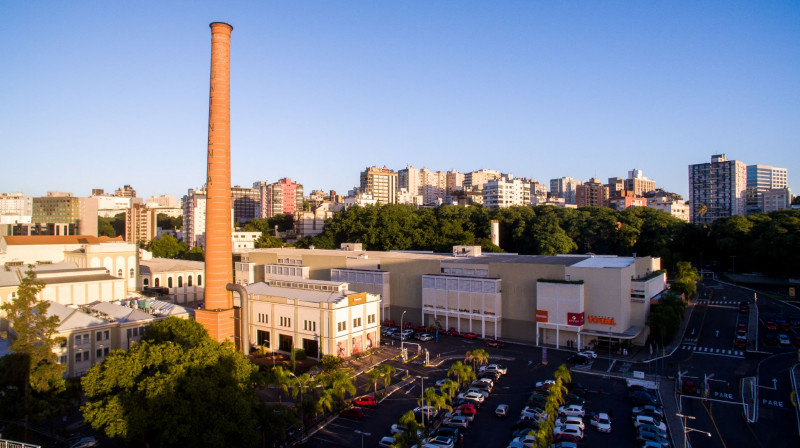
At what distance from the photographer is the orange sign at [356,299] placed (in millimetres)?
37031

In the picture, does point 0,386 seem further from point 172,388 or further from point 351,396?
point 351,396

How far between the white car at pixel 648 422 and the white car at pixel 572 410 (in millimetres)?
2461

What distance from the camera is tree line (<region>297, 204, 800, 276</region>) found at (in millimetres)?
64562

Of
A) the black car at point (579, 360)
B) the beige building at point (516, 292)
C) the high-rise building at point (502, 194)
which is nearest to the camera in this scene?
the black car at point (579, 360)

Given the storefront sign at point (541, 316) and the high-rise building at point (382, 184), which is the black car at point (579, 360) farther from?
the high-rise building at point (382, 184)

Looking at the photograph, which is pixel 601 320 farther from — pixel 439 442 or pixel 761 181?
pixel 761 181

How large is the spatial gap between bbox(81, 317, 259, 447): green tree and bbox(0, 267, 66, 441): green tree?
339 centimetres

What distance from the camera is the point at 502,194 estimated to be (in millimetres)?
117625

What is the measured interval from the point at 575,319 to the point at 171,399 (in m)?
28.6

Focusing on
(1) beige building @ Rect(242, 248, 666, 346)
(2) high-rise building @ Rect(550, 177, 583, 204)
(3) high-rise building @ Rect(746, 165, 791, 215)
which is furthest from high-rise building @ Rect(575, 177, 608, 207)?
(1) beige building @ Rect(242, 248, 666, 346)

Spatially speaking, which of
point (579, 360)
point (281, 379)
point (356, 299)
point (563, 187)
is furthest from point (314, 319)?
point (563, 187)

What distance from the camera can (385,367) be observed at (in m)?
28.9

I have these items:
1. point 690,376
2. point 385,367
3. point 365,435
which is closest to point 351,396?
point 385,367

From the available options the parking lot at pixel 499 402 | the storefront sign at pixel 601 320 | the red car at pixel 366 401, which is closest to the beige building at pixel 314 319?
the parking lot at pixel 499 402
